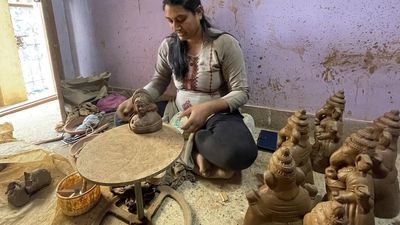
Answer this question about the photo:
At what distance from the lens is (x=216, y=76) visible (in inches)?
59.8

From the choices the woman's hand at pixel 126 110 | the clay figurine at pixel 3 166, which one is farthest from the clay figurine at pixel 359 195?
the clay figurine at pixel 3 166

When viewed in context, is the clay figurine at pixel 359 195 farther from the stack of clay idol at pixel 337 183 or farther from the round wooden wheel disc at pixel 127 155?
the round wooden wheel disc at pixel 127 155

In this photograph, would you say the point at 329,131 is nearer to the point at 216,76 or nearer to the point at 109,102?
the point at 216,76

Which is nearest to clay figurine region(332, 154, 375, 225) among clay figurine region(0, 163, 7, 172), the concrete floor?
the concrete floor

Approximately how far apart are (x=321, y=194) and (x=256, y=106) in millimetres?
831

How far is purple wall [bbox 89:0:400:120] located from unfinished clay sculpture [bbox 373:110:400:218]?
2.09 ft

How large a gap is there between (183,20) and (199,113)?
1.51 feet

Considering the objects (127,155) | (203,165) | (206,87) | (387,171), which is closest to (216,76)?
(206,87)

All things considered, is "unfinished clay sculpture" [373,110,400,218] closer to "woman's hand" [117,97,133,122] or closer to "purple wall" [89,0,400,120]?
"purple wall" [89,0,400,120]

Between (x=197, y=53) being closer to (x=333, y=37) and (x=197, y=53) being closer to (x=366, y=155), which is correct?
(x=333, y=37)

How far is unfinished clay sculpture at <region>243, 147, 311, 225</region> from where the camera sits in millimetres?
812

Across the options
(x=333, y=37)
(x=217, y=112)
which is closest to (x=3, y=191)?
(x=217, y=112)

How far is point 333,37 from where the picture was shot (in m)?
1.58

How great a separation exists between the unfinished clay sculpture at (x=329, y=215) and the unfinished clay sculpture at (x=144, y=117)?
2.08 feet
